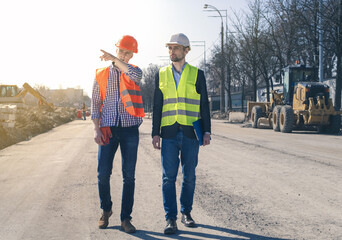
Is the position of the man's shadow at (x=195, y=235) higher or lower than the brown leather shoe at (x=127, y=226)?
lower

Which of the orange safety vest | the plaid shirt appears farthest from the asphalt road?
the orange safety vest

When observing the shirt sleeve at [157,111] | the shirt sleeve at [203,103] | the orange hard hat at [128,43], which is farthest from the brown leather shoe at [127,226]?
the orange hard hat at [128,43]

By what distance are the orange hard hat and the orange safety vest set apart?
0.94 ft

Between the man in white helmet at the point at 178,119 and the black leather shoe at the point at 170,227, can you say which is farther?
the man in white helmet at the point at 178,119

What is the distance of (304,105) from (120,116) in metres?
15.0

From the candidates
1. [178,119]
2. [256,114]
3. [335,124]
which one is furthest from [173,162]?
[256,114]

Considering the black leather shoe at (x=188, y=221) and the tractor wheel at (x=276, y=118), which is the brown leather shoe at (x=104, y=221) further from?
the tractor wheel at (x=276, y=118)

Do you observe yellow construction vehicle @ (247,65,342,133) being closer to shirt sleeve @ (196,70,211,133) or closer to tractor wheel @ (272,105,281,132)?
tractor wheel @ (272,105,281,132)

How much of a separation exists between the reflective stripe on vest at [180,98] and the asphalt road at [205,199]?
1214 mm

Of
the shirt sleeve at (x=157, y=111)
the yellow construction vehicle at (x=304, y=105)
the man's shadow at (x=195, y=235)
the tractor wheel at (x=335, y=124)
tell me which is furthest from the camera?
the tractor wheel at (x=335, y=124)

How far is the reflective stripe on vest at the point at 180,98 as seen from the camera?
4290mm

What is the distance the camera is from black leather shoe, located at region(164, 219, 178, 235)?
13.5ft

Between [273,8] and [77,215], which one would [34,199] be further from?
[273,8]

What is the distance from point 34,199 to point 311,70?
16094 mm
